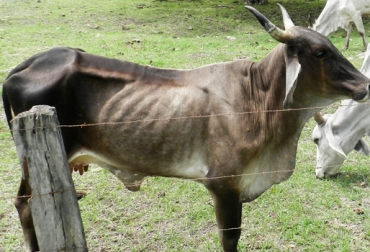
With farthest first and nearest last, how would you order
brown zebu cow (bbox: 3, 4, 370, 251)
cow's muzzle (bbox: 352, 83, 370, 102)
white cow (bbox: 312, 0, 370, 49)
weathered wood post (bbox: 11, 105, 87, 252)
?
1. white cow (bbox: 312, 0, 370, 49)
2. brown zebu cow (bbox: 3, 4, 370, 251)
3. cow's muzzle (bbox: 352, 83, 370, 102)
4. weathered wood post (bbox: 11, 105, 87, 252)

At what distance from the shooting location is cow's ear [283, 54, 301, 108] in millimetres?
2598

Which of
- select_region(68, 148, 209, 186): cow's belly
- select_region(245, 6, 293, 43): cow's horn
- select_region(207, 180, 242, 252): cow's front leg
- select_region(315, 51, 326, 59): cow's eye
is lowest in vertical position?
select_region(207, 180, 242, 252): cow's front leg

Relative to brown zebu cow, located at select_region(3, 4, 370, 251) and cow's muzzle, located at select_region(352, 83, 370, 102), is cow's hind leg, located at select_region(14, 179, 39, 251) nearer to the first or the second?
brown zebu cow, located at select_region(3, 4, 370, 251)

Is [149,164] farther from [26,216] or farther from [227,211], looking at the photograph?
[26,216]

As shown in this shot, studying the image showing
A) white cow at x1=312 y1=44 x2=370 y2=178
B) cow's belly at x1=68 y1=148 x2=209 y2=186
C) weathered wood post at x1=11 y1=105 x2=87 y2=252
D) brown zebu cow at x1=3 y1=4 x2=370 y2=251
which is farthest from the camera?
white cow at x1=312 y1=44 x2=370 y2=178

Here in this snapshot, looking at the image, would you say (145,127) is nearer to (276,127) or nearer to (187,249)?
(276,127)

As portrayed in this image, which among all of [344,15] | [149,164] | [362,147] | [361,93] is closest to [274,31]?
[361,93]

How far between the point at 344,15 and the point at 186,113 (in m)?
7.38

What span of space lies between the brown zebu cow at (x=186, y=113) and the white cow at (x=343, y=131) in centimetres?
140

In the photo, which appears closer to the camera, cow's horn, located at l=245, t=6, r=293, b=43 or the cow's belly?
cow's horn, located at l=245, t=6, r=293, b=43

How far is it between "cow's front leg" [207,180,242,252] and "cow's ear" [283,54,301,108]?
2.16 feet

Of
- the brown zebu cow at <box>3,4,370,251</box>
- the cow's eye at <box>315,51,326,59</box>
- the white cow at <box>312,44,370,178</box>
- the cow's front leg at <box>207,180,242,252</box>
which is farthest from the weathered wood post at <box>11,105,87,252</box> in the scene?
the white cow at <box>312,44,370,178</box>

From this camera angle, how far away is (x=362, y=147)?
14.0 feet

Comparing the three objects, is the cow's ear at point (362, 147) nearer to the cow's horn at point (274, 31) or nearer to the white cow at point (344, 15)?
the cow's horn at point (274, 31)
